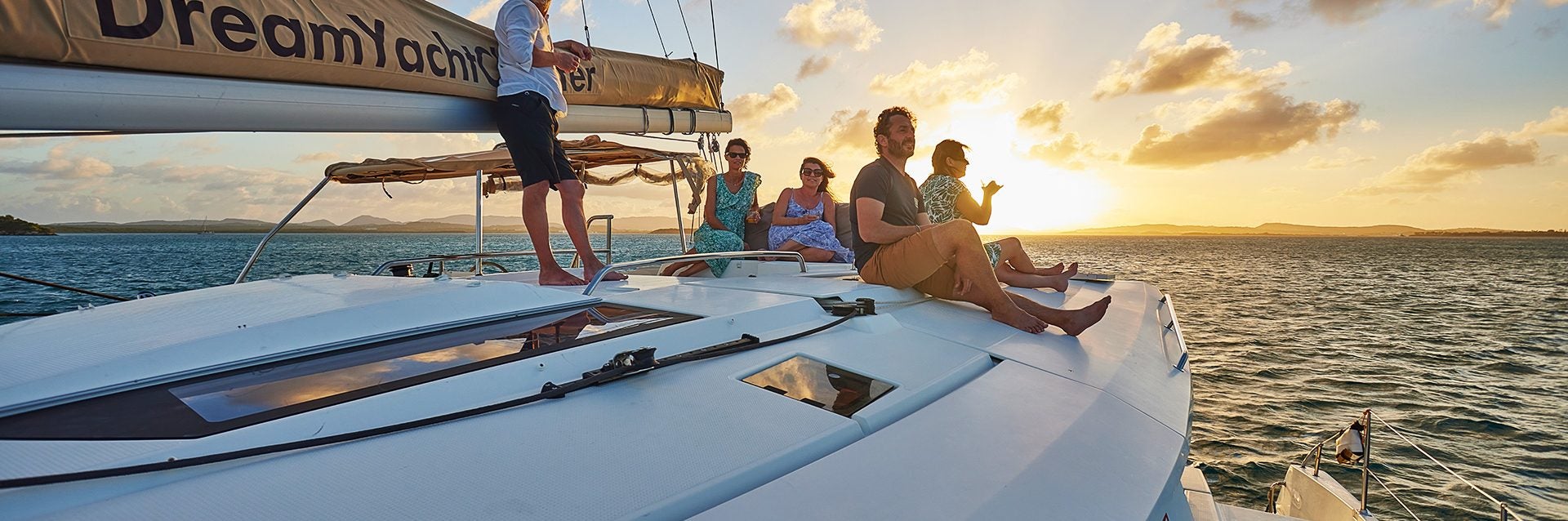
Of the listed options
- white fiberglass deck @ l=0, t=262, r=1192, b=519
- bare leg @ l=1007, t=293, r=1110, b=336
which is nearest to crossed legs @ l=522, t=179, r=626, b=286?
white fiberglass deck @ l=0, t=262, r=1192, b=519

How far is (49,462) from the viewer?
1.04m

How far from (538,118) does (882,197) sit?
1.68 m

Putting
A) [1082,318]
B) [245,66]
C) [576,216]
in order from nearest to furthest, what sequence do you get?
[245,66], [1082,318], [576,216]

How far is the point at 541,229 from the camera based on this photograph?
3.08m

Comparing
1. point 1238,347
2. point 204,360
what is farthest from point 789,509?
point 1238,347

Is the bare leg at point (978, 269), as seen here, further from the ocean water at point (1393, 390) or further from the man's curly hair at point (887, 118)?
the ocean water at point (1393, 390)

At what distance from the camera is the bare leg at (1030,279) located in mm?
4305

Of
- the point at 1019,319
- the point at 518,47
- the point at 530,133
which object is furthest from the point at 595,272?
the point at 1019,319

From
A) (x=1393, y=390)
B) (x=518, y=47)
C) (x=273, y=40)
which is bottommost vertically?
(x=1393, y=390)

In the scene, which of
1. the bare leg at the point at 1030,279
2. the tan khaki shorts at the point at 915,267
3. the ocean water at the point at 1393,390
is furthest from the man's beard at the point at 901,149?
the ocean water at the point at 1393,390

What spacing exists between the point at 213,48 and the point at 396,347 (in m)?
1.08

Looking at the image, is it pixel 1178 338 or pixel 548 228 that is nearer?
pixel 548 228

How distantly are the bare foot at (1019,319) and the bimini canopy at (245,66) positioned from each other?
2.48 metres

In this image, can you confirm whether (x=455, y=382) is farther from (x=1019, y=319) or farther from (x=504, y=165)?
(x=504, y=165)
